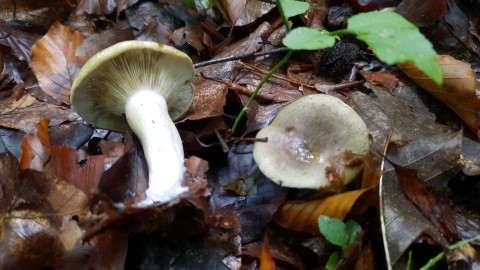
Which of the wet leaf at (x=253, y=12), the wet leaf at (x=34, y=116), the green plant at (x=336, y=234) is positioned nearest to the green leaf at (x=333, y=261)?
the green plant at (x=336, y=234)

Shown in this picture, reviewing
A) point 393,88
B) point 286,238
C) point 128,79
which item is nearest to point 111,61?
→ point 128,79

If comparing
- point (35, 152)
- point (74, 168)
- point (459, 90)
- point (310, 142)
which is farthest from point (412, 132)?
point (35, 152)

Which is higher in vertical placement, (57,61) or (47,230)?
(57,61)

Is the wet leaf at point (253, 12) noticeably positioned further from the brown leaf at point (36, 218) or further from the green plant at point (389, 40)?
the brown leaf at point (36, 218)

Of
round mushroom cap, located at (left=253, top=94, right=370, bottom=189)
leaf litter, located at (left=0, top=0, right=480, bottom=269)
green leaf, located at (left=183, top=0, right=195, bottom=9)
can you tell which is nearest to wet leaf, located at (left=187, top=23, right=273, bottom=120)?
leaf litter, located at (left=0, top=0, right=480, bottom=269)

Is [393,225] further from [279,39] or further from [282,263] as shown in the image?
[279,39]

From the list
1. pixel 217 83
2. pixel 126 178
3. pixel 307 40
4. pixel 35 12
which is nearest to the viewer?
pixel 307 40

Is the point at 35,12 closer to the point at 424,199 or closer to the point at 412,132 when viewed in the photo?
the point at 412,132
